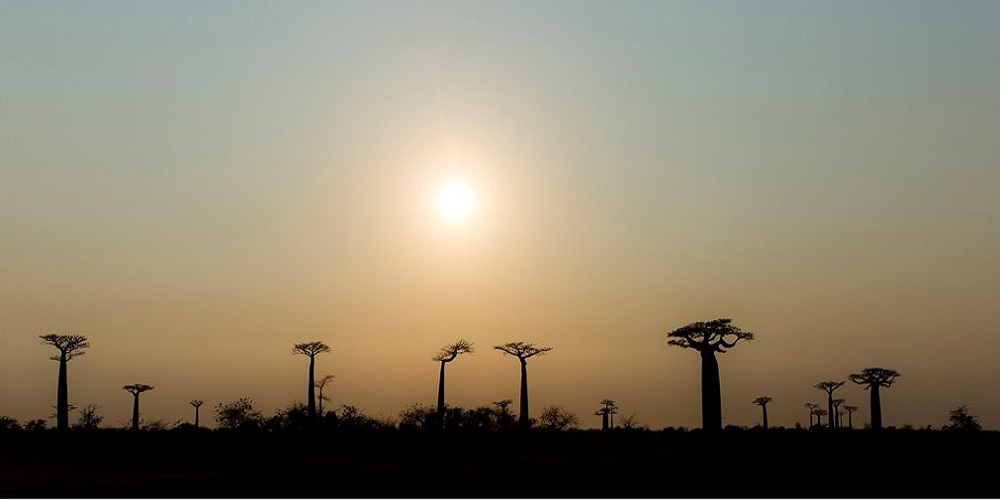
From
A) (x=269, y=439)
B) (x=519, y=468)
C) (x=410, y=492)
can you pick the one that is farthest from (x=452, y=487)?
(x=269, y=439)

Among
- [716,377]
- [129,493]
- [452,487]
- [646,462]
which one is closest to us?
[129,493]

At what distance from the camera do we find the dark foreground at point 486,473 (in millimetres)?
29031

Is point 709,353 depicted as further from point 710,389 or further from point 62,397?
point 62,397

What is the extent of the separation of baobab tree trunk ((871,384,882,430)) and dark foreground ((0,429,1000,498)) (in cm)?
2821

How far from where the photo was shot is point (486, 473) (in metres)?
34.1

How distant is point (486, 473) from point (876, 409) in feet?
163

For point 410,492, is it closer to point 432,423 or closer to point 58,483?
point 58,483

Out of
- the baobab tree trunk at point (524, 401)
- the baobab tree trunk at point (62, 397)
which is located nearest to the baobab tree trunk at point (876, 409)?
the baobab tree trunk at point (524, 401)

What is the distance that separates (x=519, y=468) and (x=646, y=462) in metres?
4.78

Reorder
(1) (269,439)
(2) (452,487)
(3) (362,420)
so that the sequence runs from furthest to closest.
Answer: (3) (362,420)
(1) (269,439)
(2) (452,487)

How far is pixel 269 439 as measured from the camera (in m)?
61.2

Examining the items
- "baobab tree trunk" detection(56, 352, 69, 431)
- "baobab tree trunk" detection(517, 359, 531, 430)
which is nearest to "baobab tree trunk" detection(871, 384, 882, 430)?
"baobab tree trunk" detection(517, 359, 531, 430)

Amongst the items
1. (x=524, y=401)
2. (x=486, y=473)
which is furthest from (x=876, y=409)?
(x=486, y=473)

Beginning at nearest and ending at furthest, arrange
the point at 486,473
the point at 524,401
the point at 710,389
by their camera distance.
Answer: the point at 486,473 < the point at 710,389 < the point at 524,401
